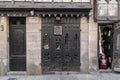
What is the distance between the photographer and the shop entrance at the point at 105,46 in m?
12.4

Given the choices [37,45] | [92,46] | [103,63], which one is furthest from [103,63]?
[37,45]

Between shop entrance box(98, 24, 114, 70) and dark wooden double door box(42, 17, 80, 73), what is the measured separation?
4.59 feet

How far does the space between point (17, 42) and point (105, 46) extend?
5115 millimetres

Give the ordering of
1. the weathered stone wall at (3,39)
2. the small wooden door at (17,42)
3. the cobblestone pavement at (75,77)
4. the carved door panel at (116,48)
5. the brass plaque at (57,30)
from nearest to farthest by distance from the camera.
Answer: the cobblestone pavement at (75,77) < the weathered stone wall at (3,39) < the carved door panel at (116,48) < the brass plaque at (57,30) < the small wooden door at (17,42)

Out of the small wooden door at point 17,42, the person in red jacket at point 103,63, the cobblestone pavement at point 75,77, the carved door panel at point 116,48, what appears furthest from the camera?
the person in red jacket at point 103,63

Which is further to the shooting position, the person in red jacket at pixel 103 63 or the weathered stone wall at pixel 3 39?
the person in red jacket at pixel 103 63

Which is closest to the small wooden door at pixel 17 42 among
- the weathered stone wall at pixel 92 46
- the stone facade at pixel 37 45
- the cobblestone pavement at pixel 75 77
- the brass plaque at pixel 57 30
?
the stone facade at pixel 37 45

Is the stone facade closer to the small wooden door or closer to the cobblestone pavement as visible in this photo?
the small wooden door

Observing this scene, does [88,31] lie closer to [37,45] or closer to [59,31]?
[59,31]

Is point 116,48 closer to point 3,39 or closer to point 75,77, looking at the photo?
point 75,77

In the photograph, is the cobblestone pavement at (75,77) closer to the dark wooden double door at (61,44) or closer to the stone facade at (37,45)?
the stone facade at (37,45)

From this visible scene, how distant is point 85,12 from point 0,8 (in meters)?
4.45

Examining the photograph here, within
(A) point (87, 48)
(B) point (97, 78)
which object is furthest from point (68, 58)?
(B) point (97, 78)

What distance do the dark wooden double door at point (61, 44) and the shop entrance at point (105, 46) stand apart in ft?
4.59
